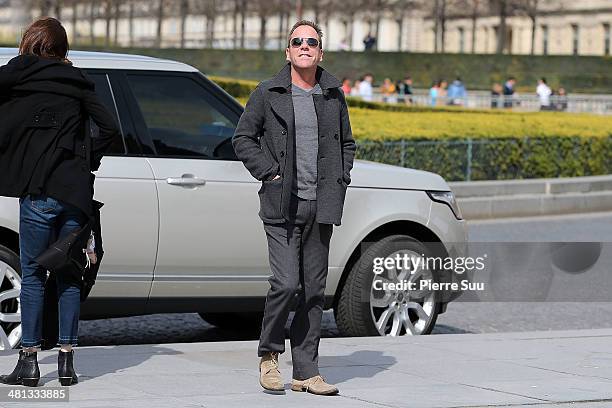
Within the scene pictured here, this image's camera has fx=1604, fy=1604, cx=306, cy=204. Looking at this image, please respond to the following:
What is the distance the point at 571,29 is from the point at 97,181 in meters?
113

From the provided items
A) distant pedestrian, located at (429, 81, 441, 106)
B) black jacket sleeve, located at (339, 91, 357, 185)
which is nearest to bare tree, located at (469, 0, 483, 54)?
distant pedestrian, located at (429, 81, 441, 106)

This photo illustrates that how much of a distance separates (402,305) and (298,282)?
2642 mm

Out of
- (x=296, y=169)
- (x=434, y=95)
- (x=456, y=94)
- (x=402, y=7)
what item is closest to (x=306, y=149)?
(x=296, y=169)

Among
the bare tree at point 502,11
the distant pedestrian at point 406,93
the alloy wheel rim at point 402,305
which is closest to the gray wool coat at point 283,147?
the alloy wheel rim at point 402,305

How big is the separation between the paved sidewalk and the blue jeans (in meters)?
0.29

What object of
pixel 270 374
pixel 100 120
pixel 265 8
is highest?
pixel 265 8

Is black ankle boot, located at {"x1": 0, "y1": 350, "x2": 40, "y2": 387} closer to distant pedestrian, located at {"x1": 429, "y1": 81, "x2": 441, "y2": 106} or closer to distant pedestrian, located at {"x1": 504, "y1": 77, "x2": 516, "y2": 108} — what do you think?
distant pedestrian, located at {"x1": 429, "y1": 81, "x2": 441, "y2": 106}

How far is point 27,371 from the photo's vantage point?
23.8 feet

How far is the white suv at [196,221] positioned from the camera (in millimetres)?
8875

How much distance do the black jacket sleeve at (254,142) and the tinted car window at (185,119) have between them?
1.85 meters

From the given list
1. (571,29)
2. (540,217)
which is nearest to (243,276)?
(540,217)

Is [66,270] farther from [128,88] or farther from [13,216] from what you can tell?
[128,88]

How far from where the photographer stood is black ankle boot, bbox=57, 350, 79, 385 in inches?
288

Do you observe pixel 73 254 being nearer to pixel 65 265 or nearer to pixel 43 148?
pixel 65 265
